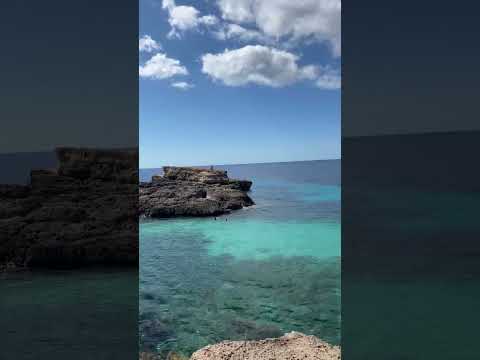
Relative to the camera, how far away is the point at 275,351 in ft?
16.0

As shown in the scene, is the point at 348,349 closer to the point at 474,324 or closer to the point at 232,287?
the point at 474,324

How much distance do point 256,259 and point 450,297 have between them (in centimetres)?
843

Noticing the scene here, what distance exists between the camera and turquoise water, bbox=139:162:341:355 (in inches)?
307

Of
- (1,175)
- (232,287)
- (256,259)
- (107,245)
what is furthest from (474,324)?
(256,259)

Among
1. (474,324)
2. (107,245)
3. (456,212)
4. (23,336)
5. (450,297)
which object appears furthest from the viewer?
(456,212)

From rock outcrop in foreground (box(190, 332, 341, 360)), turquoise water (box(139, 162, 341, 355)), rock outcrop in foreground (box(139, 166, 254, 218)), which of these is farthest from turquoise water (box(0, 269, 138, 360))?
rock outcrop in foreground (box(139, 166, 254, 218))

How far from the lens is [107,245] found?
456cm

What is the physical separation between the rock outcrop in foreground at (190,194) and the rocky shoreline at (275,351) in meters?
14.0

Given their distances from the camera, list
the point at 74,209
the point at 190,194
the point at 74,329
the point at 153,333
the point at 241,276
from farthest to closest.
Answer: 1. the point at 190,194
2. the point at 241,276
3. the point at 153,333
4. the point at 74,209
5. the point at 74,329

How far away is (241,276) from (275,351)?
7222mm

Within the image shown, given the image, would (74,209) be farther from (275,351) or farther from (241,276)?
(241,276)

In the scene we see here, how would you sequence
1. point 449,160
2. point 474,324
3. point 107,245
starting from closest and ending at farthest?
1. point 107,245
2. point 474,324
3. point 449,160

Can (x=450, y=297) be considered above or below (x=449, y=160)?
below

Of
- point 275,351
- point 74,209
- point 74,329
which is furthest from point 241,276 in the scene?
point 74,329
